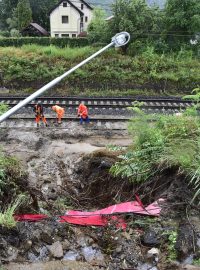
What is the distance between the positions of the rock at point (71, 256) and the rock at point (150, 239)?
1.33m

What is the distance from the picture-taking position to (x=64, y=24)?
38094 millimetres

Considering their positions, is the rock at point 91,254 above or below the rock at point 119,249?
below

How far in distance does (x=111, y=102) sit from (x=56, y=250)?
1174 centimetres

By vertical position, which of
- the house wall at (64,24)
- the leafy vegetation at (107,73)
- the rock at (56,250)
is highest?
the house wall at (64,24)

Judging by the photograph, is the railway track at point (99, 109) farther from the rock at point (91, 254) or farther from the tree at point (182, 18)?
the rock at point (91, 254)

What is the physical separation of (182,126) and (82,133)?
515cm

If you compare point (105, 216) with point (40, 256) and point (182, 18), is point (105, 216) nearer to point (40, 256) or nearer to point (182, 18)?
point (40, 256)

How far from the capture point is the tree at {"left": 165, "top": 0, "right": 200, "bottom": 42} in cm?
2181

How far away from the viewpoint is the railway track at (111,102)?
652 inches

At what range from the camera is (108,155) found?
1063 cm

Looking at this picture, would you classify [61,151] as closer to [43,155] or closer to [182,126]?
[43,155]

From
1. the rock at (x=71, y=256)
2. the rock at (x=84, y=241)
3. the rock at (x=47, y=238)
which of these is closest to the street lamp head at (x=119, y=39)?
the rock at (x=84, y=241)

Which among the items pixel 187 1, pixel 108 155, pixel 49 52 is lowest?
pixel 108 155

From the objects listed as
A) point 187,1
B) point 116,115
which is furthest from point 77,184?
point 187,1
